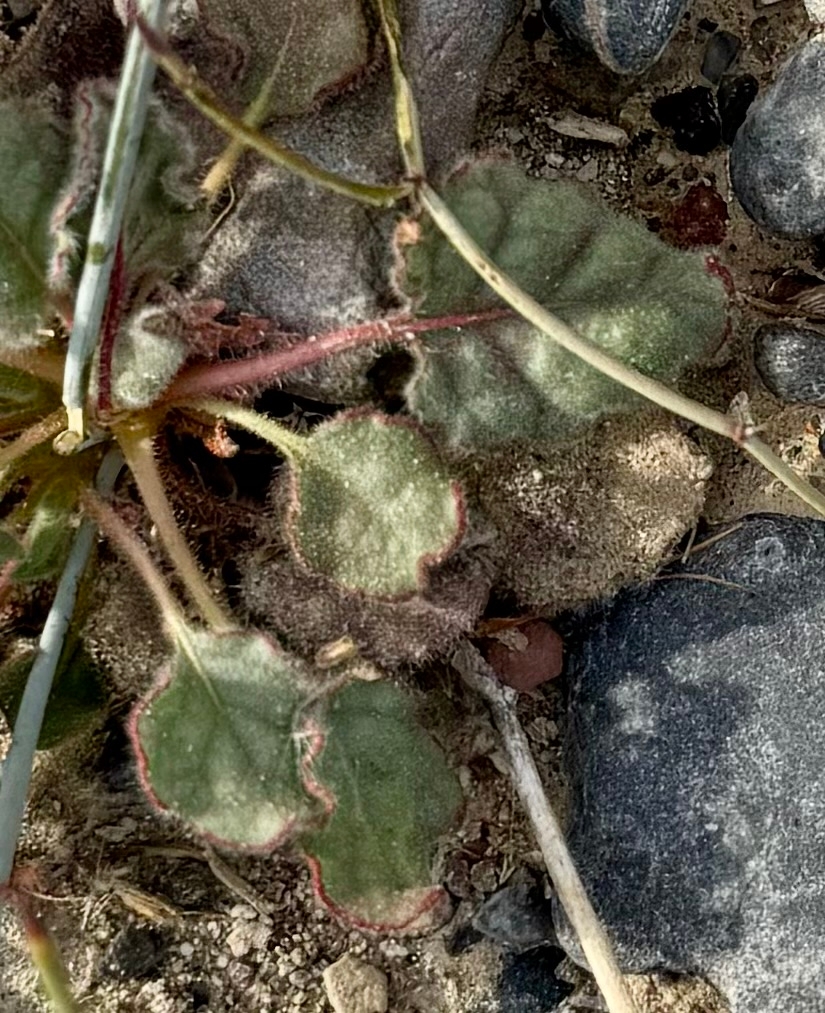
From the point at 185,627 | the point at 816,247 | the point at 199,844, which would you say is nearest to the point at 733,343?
the point at 816,247

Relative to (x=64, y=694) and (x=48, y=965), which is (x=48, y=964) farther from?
(x=64, y=694)

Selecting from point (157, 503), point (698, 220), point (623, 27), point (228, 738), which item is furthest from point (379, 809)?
point (623, 27)

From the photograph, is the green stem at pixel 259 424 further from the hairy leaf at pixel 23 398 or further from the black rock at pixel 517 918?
the black rock at pixel 517 918

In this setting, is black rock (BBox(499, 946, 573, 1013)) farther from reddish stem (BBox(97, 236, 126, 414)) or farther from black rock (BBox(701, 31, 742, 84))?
black rock (BBox(701, 31, 742, 84))

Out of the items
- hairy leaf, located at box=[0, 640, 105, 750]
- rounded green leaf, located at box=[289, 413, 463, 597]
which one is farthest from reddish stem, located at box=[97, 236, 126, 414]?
hairy leaf, located at box=[0, 640, 105, 750]

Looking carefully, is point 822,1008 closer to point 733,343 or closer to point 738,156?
point 733,343

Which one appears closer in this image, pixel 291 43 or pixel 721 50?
pixel 291 43
